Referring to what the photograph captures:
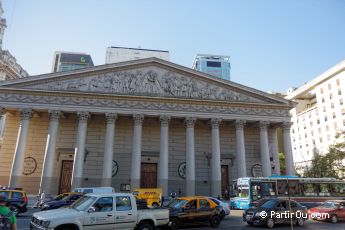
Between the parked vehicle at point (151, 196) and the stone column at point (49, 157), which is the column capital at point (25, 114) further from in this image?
the parked vehicle at point (151, 196)

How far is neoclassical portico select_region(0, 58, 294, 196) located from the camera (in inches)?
1187

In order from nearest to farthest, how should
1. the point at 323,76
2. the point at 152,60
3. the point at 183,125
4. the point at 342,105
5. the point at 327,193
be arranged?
1. the point at 327,193
2. the point at 152,60
3. the point at 183,125
4. the point at 342,105
5. the point at 323,76

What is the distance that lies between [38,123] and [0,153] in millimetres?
5189

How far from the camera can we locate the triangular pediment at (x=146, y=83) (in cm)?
3111

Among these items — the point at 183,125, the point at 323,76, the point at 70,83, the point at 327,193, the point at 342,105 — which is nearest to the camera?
the point at 327,193

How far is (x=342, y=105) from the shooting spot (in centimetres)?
5547

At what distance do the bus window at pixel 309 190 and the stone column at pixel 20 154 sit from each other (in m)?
27.3

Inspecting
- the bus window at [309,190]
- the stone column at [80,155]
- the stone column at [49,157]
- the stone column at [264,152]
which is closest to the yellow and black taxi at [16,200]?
the stone column at [49,157]

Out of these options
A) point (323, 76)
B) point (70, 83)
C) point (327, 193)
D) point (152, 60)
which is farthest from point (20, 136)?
point (323, 76)

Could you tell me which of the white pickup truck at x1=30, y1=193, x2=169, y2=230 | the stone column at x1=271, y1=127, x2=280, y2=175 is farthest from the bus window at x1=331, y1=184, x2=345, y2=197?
the white pickup truck at x1=30, y1=193, x2=169, y2=230

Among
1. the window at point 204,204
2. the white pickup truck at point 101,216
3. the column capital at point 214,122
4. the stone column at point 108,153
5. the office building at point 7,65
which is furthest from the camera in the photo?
the office building at point 7,65

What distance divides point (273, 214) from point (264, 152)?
18.6 metres

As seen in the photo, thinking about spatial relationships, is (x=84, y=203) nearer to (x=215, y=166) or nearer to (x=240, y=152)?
(x=215, y=166)

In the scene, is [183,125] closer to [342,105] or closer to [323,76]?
[342,105]
